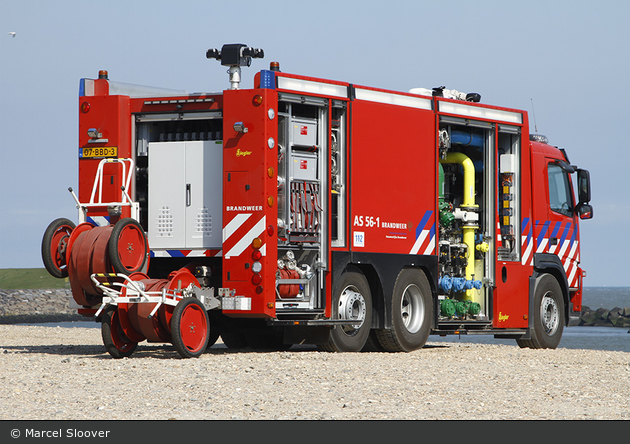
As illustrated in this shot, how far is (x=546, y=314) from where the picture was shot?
17391mm

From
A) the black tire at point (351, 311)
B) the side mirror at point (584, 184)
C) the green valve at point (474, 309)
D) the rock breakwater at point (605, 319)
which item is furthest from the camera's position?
the rock breakwater at point (605, 319)

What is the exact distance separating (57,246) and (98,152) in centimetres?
132

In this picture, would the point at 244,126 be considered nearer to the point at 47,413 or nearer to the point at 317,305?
the point at 317,305

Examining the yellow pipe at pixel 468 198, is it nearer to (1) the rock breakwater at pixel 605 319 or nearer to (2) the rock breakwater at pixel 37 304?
(2) the rock breakwater at pixel 37 304

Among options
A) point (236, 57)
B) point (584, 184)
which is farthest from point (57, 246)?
point (584, 184)

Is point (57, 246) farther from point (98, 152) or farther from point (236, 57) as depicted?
point (236, 57)

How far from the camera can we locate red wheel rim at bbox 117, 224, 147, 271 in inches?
485

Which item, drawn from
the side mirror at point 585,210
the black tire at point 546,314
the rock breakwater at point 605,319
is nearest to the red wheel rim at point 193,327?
the black tire at point 546,314

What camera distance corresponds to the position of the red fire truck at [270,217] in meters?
12.5

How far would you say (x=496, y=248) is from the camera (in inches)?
641

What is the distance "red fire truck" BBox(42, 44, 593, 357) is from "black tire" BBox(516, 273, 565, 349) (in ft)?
4.37
